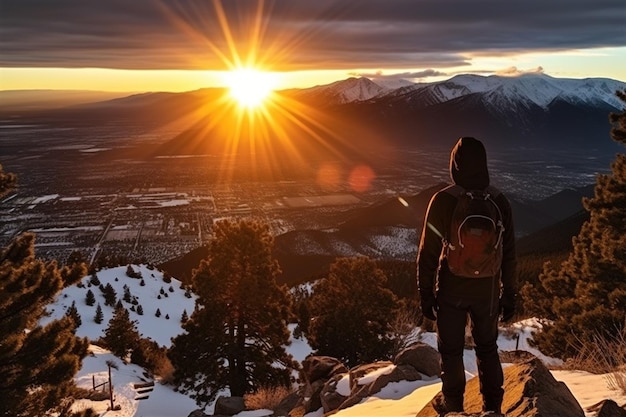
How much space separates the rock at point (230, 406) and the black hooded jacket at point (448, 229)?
958 cm

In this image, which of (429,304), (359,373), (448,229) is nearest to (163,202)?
(359,373)

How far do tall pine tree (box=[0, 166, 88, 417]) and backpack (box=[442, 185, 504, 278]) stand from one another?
608 centimetres

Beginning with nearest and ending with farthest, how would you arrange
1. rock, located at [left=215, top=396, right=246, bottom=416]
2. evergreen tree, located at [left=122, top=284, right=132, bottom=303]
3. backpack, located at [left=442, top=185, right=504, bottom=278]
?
backpack, located at [left=442, top=185, right=504, bottom=278] < rock, located at [left=215, top=396, right=246, bottom=416] < evergreen tree, located at [left=122, top=284, right=132, bottom=303]

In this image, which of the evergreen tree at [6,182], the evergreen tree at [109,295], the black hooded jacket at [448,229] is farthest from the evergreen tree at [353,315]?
the evergreen tree at [109,295]

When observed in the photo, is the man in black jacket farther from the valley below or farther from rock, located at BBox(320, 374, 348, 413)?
the valley below

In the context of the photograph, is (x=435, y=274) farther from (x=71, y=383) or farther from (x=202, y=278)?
(x=202, y=278)

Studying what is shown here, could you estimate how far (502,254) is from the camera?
426 centimetres

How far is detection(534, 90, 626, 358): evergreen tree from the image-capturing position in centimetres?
1223

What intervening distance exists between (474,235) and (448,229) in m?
0.21


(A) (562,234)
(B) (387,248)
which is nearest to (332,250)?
(B) (387,248)

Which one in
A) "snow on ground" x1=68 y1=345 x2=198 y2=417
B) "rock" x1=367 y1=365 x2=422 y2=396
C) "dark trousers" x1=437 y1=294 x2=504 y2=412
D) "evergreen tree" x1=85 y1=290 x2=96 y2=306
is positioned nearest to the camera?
"dark trousers" x1=437 y1=294 x2=504 y2=412

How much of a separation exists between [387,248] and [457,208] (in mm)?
94902

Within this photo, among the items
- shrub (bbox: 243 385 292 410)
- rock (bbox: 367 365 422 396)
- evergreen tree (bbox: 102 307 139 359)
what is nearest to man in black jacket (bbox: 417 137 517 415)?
rock (bbox: 367 365 422 396)

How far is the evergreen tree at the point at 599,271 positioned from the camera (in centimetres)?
1223
